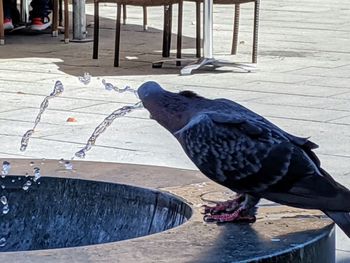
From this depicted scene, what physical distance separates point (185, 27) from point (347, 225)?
1182 cm

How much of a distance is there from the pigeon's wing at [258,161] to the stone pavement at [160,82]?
2069 mm

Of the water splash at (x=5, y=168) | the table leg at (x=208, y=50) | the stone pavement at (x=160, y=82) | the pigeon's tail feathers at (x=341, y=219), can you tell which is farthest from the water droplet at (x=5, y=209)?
the table leg at (x=208, y=50)

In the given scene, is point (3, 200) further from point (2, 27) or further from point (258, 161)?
point (2, 27)

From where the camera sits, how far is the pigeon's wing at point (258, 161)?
122 inches

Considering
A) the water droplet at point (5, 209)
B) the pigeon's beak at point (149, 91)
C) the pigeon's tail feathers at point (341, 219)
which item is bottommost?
the water droplet at point (5, 209)

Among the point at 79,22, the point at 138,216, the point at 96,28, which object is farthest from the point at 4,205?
the point at 79,22

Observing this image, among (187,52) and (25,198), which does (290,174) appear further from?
(187,52)

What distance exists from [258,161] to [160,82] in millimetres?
7019

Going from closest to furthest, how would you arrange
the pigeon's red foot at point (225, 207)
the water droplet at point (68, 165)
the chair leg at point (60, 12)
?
the pigeon's red foot at point (225, 207)
the water droplet at point (68, 165)
the chair leg at point (60, 12)

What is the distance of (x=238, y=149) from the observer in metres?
3.11

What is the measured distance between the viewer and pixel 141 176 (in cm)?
386

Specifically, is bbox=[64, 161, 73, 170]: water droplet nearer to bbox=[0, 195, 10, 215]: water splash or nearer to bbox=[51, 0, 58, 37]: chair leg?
bbox=[0, 195, 10, 215]: water splash

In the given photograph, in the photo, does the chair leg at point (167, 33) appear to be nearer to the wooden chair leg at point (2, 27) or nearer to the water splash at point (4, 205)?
the wooden chair leg at point (2, 27)

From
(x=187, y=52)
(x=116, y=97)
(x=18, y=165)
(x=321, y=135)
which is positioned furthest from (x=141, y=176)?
(x=187, y=52)
